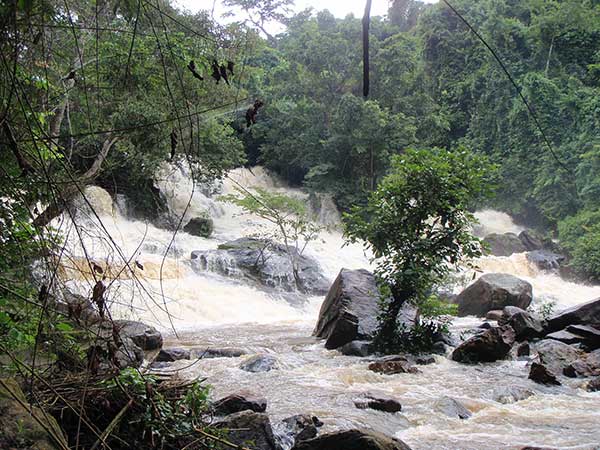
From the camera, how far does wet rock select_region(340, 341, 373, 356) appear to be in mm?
7590

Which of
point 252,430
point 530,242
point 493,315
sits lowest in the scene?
point 493,315

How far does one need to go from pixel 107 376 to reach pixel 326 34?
22963 millimetres

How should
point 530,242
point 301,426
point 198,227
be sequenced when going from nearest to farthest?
point 301,426, point 198,227, point 530,242

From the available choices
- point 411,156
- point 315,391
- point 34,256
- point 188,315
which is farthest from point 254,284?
point 34,256

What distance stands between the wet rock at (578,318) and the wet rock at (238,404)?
5.90 meters

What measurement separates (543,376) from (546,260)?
13.9 meters

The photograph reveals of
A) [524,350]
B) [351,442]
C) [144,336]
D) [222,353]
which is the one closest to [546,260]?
[524,350]

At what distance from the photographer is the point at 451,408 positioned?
5.09 metres

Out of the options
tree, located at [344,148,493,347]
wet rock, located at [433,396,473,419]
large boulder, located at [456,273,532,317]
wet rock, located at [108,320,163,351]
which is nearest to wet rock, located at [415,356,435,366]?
tree, located at [344,148,493,347]

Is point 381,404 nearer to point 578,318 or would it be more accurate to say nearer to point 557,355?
point 557,355

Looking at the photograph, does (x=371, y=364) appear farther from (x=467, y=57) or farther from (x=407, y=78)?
(x=467, y=57)

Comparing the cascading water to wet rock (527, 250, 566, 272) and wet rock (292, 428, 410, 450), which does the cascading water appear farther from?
wet rock (527, 250, 566, 272)

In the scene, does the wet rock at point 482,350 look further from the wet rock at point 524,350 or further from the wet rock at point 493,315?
the wet rock at point 493,315

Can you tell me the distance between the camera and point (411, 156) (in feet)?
25.0
